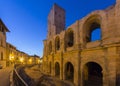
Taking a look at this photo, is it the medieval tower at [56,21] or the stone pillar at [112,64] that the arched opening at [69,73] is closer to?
the stone pillar at [112,64]

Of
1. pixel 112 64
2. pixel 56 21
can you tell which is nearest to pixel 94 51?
pixel 112 64

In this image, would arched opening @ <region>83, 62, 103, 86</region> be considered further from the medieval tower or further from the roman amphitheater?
the medieval tower

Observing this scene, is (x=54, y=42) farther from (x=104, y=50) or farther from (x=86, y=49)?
(x=104, y=50)

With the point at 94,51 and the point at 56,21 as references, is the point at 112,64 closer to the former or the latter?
the point at 94,51

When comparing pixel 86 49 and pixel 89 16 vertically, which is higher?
pixel 89 16

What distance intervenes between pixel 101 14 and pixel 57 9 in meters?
18.0

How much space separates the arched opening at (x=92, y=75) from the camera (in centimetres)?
1537

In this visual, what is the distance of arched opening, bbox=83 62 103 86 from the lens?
15366 mm

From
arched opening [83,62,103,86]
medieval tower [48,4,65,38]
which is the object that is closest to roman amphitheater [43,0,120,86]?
arched opening [83,62,103,86]

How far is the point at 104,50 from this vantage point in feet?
38.4

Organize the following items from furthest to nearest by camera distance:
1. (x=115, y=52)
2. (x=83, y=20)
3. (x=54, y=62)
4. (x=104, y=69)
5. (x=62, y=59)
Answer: (x=54, y=62) → (x=62, y=59) → (x=83, y=20) → (x=104, y=69) → (x=115, y=52)

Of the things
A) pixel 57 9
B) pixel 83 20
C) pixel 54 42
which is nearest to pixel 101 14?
pixel 83 20

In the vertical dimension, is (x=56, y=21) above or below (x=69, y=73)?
above

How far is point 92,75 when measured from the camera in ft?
58.6
